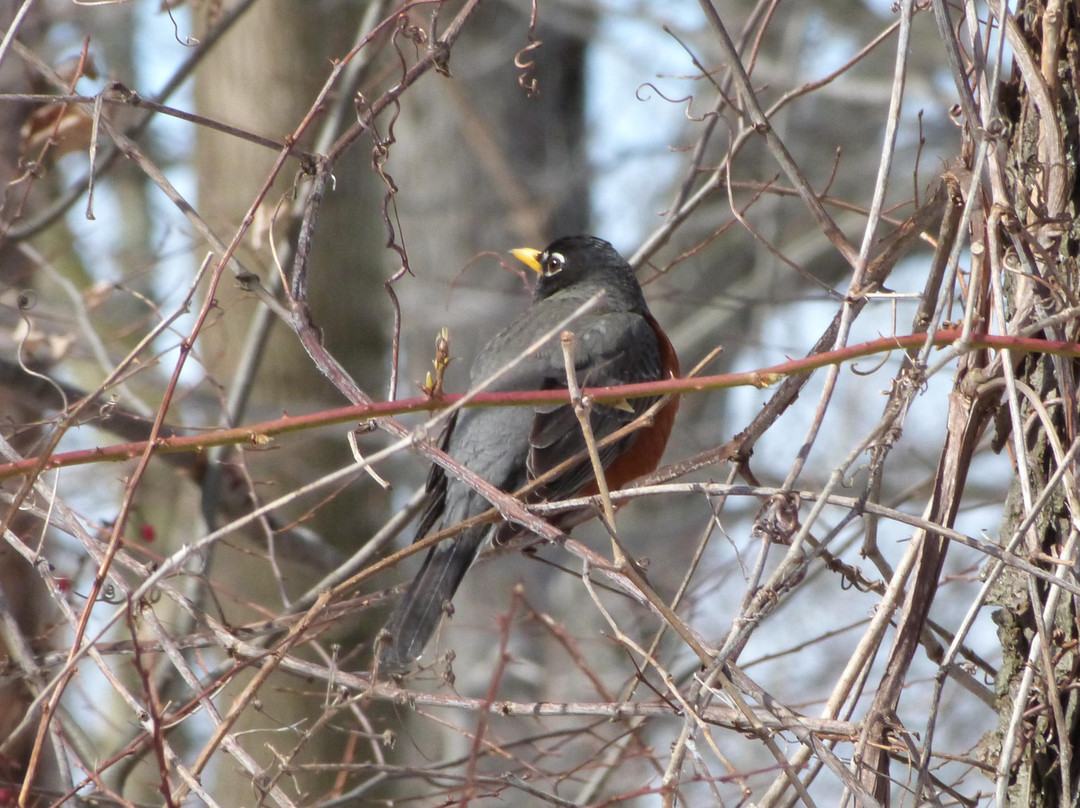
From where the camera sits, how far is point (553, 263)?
4598 millimetres

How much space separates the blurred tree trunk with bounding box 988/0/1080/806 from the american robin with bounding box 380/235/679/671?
47.0 inches

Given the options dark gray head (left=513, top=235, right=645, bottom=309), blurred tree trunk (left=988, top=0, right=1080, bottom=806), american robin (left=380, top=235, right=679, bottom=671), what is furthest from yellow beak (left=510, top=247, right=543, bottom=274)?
blurred tree trunk (left=988, top=0, right=1080, bottom=806)

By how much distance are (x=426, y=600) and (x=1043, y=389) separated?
160 cm

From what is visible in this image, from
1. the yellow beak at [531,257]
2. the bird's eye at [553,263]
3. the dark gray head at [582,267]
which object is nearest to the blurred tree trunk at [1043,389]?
the dark gray head at [582,267]

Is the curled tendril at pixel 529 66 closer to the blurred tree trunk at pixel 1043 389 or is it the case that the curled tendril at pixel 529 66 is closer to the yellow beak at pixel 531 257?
the blurred tree trunk at pixel 1043 389

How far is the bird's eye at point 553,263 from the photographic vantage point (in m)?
4.56

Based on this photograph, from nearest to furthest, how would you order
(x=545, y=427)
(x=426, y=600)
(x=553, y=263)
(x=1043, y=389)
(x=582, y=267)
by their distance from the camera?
(x=1043, y=389) → (x=426, y=600) → (x=545, y=427) → (x=582, y=267) → (x=553, y=263)

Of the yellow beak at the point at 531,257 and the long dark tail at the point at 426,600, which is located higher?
the yellow beak at the point at 531,257

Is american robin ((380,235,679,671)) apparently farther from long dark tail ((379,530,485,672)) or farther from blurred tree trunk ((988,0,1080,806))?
blurred tree trunk ((988,0,1080,806))

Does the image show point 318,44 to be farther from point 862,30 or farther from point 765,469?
point 862,30

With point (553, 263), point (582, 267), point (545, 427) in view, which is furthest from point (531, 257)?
point (545, 427)

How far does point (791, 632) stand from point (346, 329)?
630 cm

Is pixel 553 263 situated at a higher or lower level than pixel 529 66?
higher

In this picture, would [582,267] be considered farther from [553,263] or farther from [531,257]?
[531,257]
